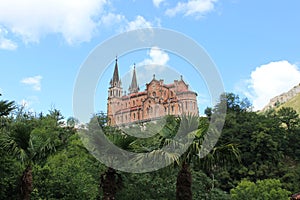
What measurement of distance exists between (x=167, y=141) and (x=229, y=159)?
1.63 m

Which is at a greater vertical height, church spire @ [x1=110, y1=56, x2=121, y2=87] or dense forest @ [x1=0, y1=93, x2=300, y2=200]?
church spire @ [x1=110, y1=56, x2=121, y2=87]

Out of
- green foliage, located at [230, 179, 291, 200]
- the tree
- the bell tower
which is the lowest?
green foliage, located at [230, 179, 291, 200]

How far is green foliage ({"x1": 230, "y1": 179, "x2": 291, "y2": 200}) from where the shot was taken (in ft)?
59.4

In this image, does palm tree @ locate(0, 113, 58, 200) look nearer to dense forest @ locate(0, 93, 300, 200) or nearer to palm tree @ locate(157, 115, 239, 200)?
dense forest @ locate(0, 93, 300, 200)

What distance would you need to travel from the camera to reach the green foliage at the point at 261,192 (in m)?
18.1

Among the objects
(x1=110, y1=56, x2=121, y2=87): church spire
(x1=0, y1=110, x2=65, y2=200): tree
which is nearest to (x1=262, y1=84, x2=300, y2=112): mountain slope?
(x1=110, y1=56, x2=121, y2=87): church spire

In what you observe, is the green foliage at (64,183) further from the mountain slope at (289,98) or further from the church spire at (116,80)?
the mountain slope at (289,98)

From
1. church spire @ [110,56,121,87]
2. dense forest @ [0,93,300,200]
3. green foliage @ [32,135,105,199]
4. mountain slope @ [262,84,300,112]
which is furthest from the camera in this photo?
mountain slope @ [262,84,300,112]

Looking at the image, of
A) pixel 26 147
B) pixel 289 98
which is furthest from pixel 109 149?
pixel 289 98

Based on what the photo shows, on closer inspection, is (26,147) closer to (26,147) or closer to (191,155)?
(26,147)

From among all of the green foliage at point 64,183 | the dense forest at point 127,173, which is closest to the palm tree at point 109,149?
the dense forest at point 127,173

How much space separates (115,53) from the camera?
30.6ft

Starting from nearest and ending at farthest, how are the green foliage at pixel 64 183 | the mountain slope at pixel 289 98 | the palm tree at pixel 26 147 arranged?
the palm tree at pixel 26 147
the green foliage at pixel 64 183
the mountain slope at pixel 289 98

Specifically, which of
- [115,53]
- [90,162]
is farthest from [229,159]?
[90,162]
